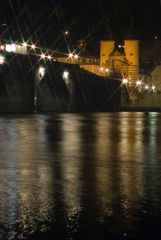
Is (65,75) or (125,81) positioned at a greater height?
(65,75)

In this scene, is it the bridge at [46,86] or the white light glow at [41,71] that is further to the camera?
the white light glow at [41,71]

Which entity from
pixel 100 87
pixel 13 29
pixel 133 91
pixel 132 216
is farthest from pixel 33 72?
pixel 132 216

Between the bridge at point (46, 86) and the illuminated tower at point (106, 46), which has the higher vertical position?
the illuminated tower at point (106, 46)

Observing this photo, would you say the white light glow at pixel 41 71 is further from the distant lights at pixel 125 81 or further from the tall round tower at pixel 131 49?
the tall round tower at pixel 131 49

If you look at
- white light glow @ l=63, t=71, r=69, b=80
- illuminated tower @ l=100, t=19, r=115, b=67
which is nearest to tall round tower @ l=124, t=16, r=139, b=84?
illuminated tower @ l=100, t=19, r=115, b=67

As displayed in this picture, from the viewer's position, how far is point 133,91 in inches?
4151

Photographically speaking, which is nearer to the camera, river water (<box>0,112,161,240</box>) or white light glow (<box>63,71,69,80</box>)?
river water (<box>0,112,161,240</box>)

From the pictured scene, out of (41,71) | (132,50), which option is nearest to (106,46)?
(132,50)

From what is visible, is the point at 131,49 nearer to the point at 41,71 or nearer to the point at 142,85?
the point at 142,85

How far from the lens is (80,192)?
10664 millimetres

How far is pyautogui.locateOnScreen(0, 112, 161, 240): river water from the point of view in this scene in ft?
25.1

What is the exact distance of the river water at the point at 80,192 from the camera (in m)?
7.65

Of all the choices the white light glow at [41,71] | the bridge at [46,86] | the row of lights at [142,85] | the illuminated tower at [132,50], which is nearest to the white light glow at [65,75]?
the bridge at [46,86]

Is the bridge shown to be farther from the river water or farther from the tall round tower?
the river water
